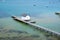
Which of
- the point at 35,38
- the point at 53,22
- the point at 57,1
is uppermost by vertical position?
the point at 57,1

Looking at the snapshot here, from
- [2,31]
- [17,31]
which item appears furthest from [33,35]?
[2,31]

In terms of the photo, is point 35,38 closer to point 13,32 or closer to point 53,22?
point 13,32

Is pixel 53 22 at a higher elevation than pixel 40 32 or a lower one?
higher

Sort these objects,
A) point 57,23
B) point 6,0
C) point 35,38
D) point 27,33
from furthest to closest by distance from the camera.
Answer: point 6,0 → point 57,23 → point 27,33 → point 35,38

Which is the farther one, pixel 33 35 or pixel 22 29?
pixel 22 29

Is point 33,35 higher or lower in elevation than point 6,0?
lower

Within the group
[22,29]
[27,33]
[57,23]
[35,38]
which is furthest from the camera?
[57,23]

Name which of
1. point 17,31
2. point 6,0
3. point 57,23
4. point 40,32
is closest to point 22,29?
point 17,31

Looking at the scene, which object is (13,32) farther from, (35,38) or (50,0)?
(50,0)

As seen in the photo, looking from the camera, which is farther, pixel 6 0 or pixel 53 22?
pixel 6 0
